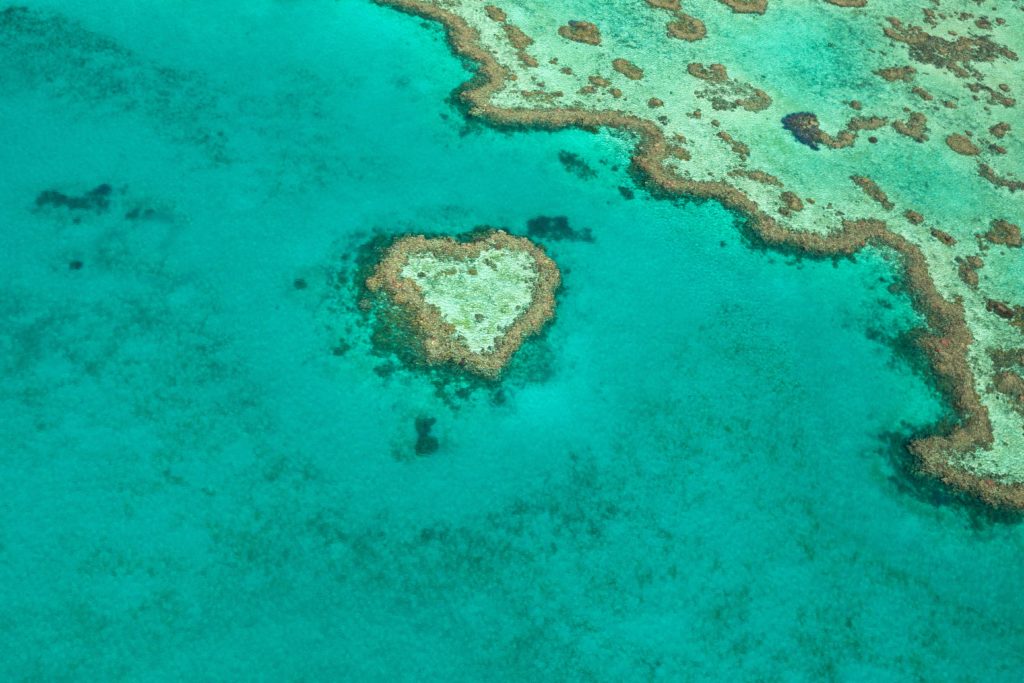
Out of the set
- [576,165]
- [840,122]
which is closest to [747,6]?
[840,122]

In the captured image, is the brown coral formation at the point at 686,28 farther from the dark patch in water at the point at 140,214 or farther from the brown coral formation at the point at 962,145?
the dark patch in water at the point at 140,214

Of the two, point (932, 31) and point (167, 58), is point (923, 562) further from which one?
point (167, 58)

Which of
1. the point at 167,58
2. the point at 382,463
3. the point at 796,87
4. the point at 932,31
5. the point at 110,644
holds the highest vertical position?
the point at 932,31

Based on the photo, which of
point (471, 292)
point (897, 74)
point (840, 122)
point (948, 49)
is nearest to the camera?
point (471, 292)

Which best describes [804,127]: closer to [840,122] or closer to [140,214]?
[840,122]

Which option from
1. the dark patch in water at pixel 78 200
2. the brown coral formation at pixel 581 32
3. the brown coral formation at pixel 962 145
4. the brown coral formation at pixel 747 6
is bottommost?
the dark patch in water at pixel 78 200

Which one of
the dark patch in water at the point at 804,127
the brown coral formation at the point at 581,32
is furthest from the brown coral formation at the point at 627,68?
the dark patch in water at the point at 804,127

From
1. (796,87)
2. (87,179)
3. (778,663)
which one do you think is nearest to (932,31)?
(796,87)
